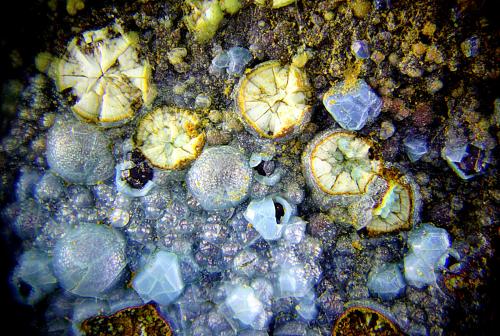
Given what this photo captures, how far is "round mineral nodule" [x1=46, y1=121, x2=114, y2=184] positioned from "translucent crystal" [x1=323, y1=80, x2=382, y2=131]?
164 cm

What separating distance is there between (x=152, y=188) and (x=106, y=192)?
37 cm

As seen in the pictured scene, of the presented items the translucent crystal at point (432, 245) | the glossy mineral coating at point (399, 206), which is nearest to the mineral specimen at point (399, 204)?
the glossy mineral coating at point (399, 206)

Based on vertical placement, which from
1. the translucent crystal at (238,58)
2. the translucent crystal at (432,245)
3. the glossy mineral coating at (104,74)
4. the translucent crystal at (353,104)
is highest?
the glossy mineral coating at (104,74)

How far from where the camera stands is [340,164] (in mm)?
2227

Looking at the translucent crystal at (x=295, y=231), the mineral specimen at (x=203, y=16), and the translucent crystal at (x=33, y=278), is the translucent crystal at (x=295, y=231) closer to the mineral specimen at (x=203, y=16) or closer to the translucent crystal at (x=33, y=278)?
the mineral specimen at (x=203, y=16)

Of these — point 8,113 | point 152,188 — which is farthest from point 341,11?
point 8,113

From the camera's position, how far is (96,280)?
227 cm

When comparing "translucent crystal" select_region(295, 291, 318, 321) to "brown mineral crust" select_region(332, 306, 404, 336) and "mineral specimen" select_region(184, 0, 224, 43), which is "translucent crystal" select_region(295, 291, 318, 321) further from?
"mineral specimen" select_region(184, 0, 224, 43)

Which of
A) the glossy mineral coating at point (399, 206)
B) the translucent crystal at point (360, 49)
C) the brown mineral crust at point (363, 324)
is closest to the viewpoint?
the translucent crystal at point (360, 49)

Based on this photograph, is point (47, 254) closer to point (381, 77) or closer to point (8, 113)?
point (8, 113)

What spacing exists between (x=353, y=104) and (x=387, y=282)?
127 cm

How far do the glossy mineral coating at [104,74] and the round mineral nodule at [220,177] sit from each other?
0.62 metres

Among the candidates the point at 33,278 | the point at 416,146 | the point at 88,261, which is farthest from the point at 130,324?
the point at 416,146

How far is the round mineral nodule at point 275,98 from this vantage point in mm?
2162
